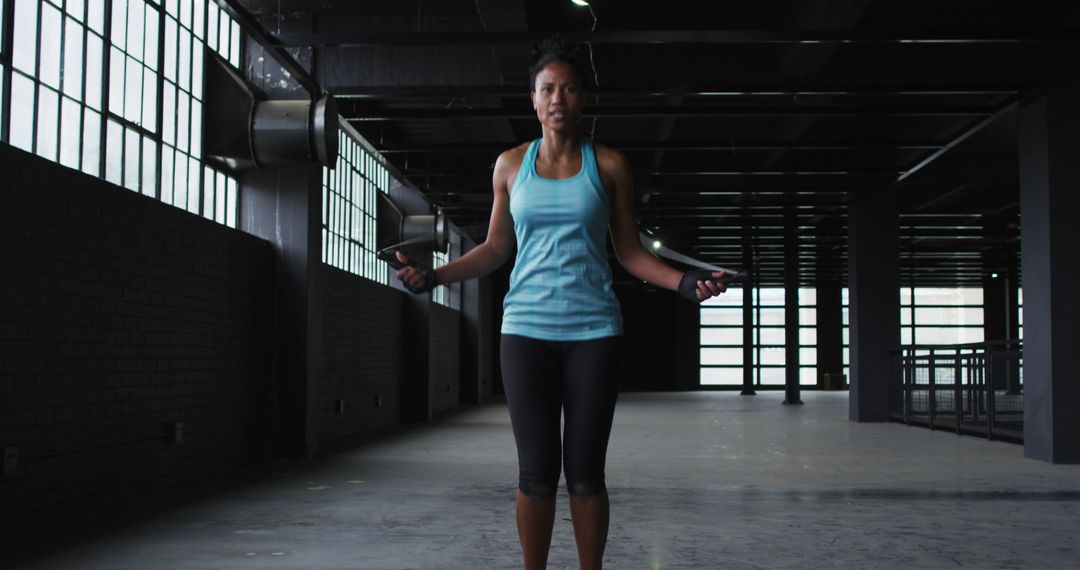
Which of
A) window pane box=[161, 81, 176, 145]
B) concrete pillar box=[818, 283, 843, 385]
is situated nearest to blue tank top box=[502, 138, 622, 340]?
window pane box=[161, 81, 176, 145]

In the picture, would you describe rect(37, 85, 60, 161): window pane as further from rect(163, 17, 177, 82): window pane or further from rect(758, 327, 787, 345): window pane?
rect(758, 327, 787, 345): window pane

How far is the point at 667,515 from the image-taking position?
5.73 m

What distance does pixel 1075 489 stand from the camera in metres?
7.14

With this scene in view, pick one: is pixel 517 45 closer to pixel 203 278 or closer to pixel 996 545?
pixel 203 278

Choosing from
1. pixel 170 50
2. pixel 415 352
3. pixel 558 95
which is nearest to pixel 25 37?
pixel 170 50

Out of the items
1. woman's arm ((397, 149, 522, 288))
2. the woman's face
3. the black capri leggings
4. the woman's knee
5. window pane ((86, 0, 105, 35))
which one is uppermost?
window pane ((86, 0, 105, 35))

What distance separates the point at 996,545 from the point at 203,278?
214 inches

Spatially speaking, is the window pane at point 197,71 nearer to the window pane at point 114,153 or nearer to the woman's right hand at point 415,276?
the window pane at point 114,153

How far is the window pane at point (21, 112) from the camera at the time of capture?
5.34m

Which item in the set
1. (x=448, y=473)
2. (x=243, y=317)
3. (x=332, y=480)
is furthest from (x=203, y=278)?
(x=448, y=473)

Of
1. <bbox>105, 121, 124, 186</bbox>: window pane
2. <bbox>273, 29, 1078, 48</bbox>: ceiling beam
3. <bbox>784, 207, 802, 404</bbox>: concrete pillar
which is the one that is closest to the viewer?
<bbox>105, 121, 124, 186</bbox>: window pane

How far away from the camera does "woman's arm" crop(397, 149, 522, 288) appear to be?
8.30 ft

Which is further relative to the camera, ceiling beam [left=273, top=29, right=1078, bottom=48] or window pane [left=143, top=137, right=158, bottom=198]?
ceiling beam [left=273, top=29, right=1078, bottom=48]

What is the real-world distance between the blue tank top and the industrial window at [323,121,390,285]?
29.9 ft
